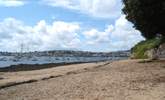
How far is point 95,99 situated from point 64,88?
16.8 ft

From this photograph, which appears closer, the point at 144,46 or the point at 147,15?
the point at 147,15

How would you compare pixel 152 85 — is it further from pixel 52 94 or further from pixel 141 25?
pixel 141 25

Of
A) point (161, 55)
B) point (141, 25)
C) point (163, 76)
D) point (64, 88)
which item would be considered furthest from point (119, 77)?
point (161, 55)

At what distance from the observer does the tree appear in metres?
40.2

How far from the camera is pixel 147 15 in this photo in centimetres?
4091

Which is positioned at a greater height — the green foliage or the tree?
the tree

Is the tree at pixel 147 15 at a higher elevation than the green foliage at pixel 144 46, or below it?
higher

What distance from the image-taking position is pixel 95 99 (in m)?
22.2

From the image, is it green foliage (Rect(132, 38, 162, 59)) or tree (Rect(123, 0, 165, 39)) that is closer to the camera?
tree (Rect(123, 0, 165, 39))

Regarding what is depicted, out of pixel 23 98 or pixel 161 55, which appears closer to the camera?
pixel 23 98

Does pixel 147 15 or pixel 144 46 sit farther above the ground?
pixel 147 15

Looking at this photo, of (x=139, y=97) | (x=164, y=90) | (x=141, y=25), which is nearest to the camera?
(x=139, y=97)

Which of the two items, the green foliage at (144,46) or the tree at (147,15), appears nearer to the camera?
the tree at (147,15)

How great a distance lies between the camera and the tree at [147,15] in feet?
132
